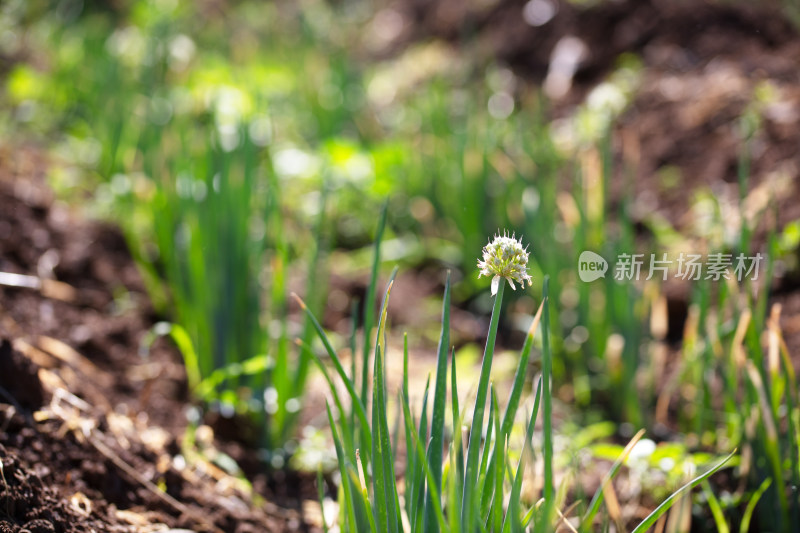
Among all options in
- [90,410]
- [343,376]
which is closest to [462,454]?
[343,376]

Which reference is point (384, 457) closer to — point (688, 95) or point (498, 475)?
point (498, 475)

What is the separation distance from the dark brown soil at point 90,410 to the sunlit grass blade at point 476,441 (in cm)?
64

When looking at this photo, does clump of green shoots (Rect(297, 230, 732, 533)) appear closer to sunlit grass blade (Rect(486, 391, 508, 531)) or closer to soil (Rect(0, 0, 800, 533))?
sunlit grass blade (Rect(486, 391, 508, 531))

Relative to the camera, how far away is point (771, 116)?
9.73 feet

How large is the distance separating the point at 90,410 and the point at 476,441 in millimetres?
928

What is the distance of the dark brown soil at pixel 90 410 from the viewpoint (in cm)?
127

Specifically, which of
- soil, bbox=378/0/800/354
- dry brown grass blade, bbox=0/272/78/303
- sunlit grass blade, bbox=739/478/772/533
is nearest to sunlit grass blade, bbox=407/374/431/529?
sunlit grass blade, bbox=739/478/772/533

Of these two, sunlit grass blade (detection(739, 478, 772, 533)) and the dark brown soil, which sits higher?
the dark brown soil

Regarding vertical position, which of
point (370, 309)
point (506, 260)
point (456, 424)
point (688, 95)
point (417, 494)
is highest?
point (688, 95)

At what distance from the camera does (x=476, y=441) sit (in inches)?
38.5

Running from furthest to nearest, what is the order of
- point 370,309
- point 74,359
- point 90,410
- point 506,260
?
point 74,359, point 90,410, point 370,309, point 506,260

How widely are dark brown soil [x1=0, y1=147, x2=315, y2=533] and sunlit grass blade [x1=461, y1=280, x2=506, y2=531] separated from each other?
645mm

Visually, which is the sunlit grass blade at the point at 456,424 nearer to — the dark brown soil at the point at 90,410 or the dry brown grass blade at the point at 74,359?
the dark brown soil at the point at 90,410

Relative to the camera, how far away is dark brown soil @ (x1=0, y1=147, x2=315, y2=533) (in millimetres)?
1271
